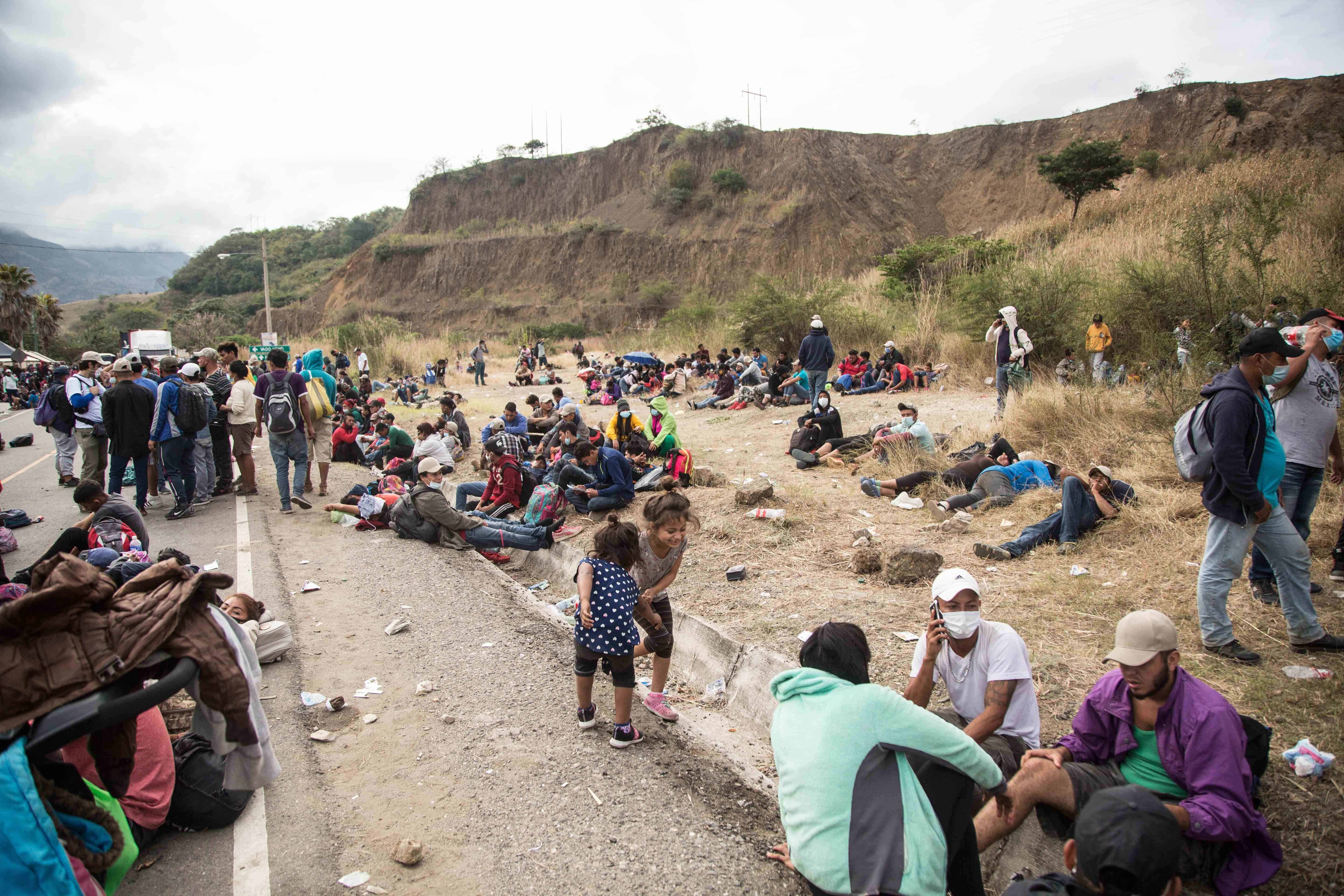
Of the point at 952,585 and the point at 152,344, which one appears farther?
the point at 152,344

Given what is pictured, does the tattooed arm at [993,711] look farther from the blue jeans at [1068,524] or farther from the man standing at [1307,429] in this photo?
the blue jeans at [1068,524]

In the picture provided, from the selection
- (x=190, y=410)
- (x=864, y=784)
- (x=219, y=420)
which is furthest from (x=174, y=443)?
(x=864, y=784)

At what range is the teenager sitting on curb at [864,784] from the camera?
2182 mm

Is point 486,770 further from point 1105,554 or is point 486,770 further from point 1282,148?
point 1282,148

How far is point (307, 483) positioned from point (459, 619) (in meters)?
5.06

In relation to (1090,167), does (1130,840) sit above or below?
below

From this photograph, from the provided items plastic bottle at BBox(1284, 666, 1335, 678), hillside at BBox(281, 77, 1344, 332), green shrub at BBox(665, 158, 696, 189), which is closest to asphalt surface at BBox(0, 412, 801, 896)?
plastic bottle at BBox(1284, 666, 1335, 678)

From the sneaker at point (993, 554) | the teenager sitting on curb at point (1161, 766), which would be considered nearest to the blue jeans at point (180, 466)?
the sneaker at point (993, 554)

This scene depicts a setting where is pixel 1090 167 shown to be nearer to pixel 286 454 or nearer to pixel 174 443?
pixel 286 454

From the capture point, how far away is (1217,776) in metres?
2.53

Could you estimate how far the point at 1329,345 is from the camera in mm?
4605

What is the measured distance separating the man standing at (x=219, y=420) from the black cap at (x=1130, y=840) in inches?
359

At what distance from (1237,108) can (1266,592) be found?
48.4m

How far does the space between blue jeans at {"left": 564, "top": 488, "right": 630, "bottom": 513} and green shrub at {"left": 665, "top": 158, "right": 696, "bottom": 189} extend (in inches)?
1877
